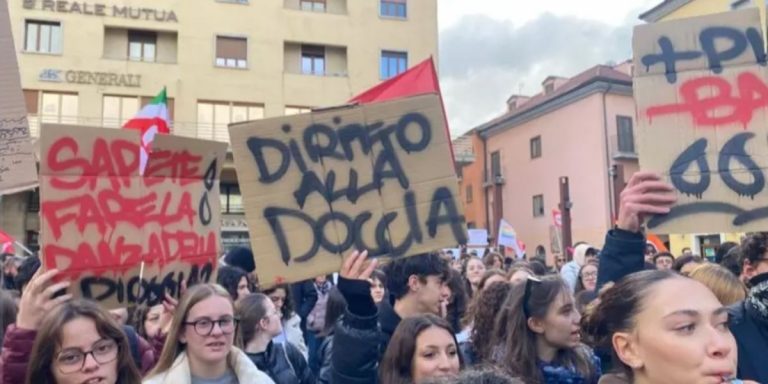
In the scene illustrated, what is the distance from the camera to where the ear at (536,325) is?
325cm

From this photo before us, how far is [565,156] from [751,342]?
95.4 ft

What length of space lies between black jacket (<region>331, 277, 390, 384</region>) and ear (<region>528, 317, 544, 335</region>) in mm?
818

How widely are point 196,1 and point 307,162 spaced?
75.0 ft

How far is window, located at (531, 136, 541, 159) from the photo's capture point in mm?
32500

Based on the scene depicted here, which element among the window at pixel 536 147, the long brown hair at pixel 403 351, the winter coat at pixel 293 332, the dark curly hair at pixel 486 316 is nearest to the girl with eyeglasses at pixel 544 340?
the dark curly hair at pixel 486 316

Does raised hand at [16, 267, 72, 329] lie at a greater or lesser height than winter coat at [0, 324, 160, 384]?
greater

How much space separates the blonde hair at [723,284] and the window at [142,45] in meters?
22.5

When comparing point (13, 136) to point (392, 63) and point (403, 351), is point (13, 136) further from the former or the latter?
point (392, 63)

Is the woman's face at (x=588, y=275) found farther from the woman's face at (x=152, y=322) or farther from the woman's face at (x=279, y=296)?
the woman's face at (x=152, y=322)

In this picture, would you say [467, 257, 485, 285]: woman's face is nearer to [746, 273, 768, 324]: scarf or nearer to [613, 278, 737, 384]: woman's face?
[746, 273, 768, 324]: scarf

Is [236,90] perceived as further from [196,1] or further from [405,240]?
[405,240]

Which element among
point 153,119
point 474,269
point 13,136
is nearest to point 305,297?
point 474,269

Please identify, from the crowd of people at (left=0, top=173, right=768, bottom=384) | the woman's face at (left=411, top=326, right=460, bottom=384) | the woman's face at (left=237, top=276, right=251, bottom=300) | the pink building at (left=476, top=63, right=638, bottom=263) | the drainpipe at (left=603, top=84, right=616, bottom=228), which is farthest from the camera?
the pink building at (left=476, top=63, right=638, bottom=263)

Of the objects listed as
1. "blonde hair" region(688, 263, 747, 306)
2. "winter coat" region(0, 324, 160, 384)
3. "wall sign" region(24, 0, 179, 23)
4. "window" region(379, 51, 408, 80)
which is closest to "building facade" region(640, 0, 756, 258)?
"window" region(379, 51, 408, 80)
